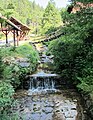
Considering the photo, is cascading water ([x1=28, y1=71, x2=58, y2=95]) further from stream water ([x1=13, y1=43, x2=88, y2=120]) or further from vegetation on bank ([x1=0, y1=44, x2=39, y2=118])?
vegetation on bank ([x1=0, y1=44, x2=39, y2=118])

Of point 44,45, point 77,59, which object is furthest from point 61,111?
point 44,45

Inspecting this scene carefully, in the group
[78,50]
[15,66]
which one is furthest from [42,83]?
[78,50]

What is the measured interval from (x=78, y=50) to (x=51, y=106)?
4.07 m

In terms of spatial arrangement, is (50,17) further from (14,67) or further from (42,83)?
(14,67)

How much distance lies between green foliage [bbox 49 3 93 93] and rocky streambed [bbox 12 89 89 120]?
3.00 ft

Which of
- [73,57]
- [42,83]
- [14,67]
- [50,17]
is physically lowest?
[42,83]

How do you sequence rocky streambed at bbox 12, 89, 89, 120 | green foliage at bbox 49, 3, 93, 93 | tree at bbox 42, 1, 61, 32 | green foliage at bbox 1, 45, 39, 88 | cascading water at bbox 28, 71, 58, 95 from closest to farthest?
rocky streambed at bbox 12, 89, 89, 120 < green foliage at bbox 1, 45, 39, 88 < green foliage at bbox 49, 3, 93, 93 < cascading water at bbox 28, 71, 58, 95 < tree at bbox 42, 1, 61, 32

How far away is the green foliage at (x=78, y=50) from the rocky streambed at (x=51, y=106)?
0.91 m

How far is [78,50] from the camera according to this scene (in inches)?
579

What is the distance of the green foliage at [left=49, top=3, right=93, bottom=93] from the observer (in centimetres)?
1312

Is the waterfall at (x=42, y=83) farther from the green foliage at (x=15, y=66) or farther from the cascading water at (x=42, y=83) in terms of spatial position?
the green foliage at (x=15, y=66)

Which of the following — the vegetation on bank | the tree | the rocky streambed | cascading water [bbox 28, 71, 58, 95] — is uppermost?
the tree

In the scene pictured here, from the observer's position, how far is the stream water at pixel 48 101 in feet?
35.9

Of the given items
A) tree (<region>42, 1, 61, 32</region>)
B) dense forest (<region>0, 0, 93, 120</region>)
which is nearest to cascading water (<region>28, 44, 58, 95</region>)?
dense forest (<region>0, 0, 93, 120</region>)
